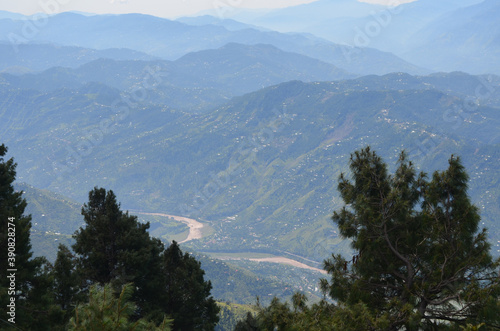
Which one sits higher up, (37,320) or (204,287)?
(204,287)

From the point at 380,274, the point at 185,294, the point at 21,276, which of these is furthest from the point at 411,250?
the point at 185,294

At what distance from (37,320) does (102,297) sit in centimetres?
1234

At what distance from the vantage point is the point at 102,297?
45.4ft

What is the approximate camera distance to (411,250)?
64.1 ft

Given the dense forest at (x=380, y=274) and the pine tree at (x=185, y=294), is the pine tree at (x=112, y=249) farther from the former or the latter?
the dense forest at (x=380, y=274)

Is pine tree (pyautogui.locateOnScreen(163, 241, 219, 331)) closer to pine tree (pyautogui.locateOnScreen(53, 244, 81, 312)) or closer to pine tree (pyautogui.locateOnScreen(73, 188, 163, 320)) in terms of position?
pine tree (pyautogui.locateOnScreen(73, 188, 163, 320))

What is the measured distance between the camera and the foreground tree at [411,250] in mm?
17141

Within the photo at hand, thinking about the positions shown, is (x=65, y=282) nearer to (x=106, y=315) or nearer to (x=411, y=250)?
(x=106, y=315)

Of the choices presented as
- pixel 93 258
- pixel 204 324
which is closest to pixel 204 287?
pixel 204 324

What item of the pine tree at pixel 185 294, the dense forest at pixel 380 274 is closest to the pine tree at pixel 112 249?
the pine tree at pixel 185 294

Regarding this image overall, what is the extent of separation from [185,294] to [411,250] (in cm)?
2333

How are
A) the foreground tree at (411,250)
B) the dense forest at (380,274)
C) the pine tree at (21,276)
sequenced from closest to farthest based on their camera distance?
1. the dense forest at (380,274)
2. the foreground tree at (411,250)
3. the pine tree at (21,276)

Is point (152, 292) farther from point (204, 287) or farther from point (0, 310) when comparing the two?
point (0, 310)

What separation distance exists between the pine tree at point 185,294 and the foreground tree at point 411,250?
19.9 meters
